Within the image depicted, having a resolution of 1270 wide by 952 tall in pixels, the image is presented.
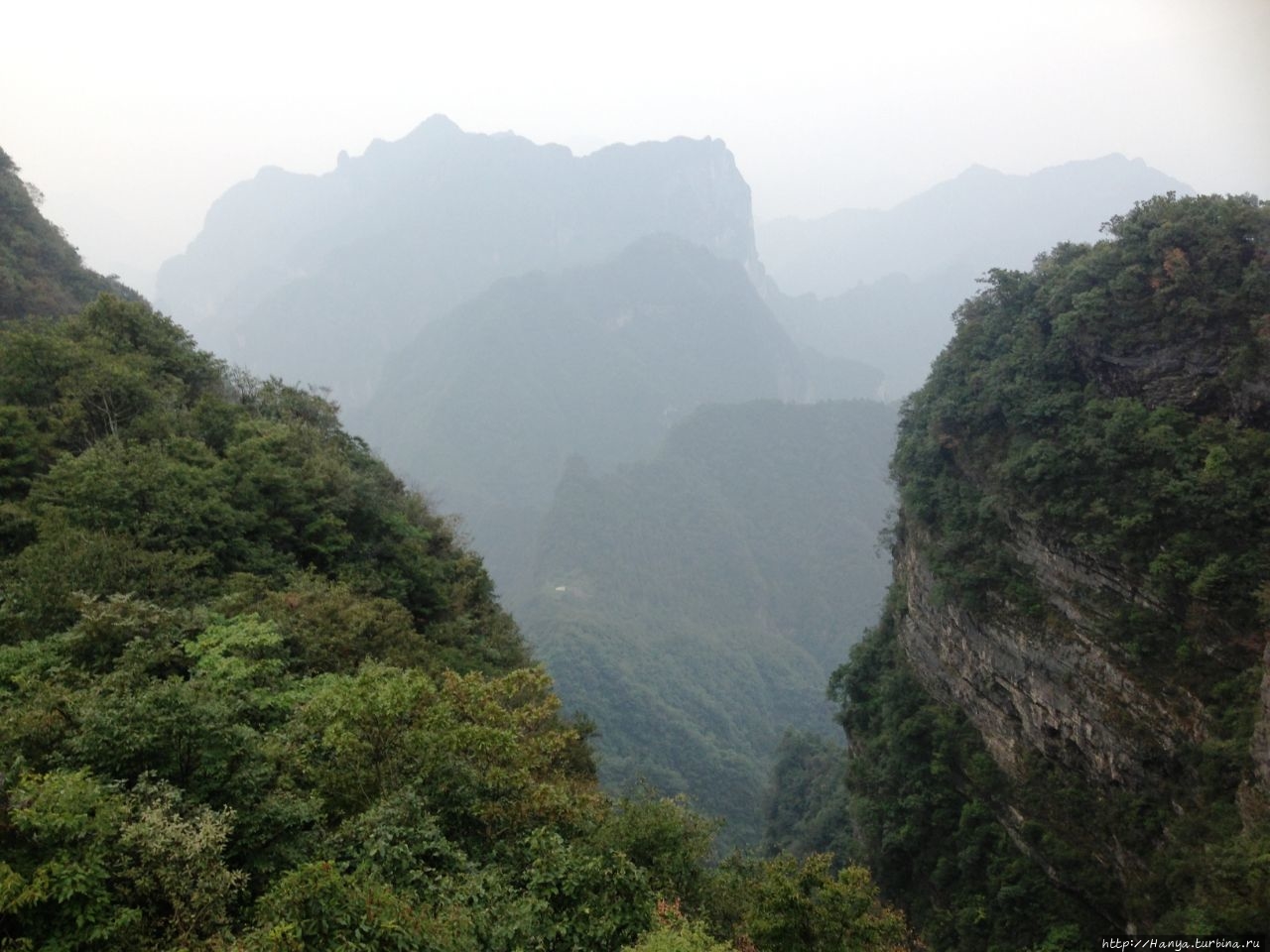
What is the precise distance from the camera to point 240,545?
13.2 m

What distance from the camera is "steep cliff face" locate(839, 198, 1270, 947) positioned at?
12.3 m

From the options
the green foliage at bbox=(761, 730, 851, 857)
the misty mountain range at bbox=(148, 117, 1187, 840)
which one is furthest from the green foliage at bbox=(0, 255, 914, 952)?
the green foliage at bbox=(761, 730, 851, 857)

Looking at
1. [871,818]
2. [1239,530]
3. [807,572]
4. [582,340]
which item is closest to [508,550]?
[807,572]

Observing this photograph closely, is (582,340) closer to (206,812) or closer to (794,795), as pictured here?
(794,795)

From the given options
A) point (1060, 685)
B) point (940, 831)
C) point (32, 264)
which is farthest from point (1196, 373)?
point (32, 264)

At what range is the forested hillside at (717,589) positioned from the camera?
50531mm

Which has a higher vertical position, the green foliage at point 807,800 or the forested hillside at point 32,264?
the forested hillside at point 32,264

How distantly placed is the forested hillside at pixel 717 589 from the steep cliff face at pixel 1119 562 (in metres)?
15.0

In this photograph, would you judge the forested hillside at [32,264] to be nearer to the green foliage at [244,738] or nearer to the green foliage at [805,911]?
the green foliage at [244,738]

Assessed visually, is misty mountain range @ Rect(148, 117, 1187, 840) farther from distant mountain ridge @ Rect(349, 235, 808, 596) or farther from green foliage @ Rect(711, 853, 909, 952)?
green foliage @ Rect(711, 853, 909, 952)

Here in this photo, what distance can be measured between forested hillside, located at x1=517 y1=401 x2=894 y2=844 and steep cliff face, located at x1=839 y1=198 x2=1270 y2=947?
15028 millimetres

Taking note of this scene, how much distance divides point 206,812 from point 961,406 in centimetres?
1973

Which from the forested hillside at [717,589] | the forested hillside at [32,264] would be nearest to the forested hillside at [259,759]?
the forested hillside at [32,264]

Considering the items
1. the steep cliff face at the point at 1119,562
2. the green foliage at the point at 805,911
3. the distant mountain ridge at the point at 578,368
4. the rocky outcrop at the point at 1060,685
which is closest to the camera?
the green foliage at the point at 805,911
